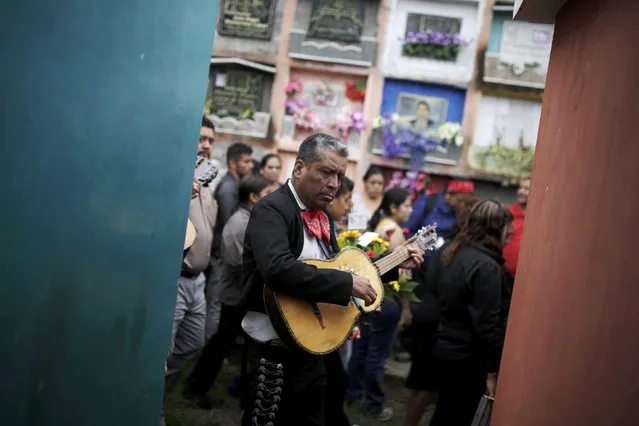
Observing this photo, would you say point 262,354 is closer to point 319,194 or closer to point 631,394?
point 319,194

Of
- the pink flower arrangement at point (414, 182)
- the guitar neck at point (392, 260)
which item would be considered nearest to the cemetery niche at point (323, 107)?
the pink flower arrangement at point (414, 182)

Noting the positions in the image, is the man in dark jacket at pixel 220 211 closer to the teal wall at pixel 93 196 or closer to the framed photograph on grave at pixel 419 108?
the teal wall at pixel 93 196

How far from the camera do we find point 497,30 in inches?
525

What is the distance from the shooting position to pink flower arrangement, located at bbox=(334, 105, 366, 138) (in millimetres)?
13477

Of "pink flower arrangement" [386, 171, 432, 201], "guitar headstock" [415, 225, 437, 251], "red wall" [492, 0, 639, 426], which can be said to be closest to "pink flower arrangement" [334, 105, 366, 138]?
"pink flower arrangement" [386, 171, 432, 201]

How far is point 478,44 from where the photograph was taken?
1330cm

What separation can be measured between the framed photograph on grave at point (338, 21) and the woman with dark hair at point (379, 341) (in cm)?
763

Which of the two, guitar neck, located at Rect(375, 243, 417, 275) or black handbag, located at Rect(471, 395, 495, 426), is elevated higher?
guitar neck, located at Rect(375, 243, 417, 275)

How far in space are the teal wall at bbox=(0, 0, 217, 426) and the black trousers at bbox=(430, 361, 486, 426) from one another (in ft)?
6.63

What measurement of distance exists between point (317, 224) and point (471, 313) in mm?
1263

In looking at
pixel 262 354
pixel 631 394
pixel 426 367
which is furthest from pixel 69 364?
pixel 426 367

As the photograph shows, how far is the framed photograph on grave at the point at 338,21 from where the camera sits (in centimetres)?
1359

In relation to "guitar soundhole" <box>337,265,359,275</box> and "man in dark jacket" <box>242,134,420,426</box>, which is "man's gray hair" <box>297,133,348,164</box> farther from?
"guitar soundhole" <box>337,265,359,275</box>

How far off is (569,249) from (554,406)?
0.51 metres
